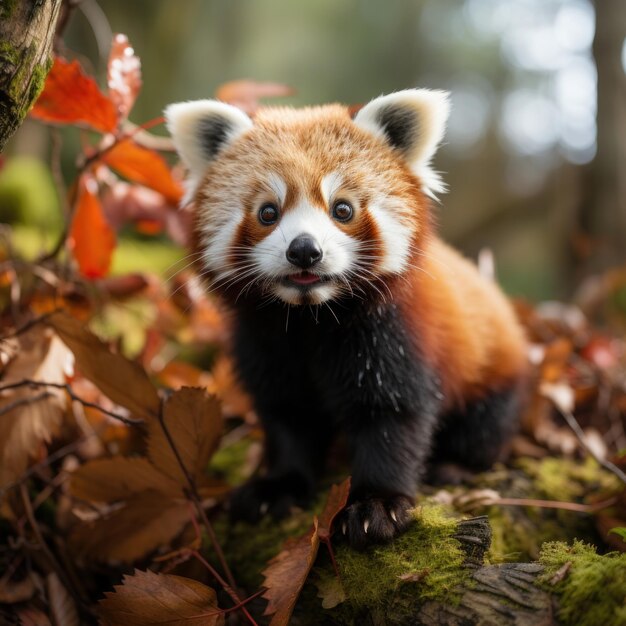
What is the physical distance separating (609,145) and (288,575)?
4.44 meters

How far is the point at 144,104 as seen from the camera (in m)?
5.90

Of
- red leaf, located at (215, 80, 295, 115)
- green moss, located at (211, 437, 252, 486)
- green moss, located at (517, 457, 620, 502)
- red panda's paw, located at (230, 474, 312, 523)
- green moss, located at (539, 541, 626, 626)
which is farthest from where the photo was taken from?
green moss, located at (211, 437, 252, 486)

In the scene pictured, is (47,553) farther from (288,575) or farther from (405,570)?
(405,570)

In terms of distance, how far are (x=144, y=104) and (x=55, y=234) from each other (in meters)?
2.52

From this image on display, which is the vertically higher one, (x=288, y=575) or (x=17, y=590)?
(x=288, y=575)

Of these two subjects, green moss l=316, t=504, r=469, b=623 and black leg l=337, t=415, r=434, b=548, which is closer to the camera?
green moss l=316, t=504, r=469, b=623

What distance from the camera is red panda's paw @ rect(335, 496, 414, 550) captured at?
145 cm

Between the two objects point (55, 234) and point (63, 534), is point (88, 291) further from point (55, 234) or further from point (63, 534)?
point (55, 234)

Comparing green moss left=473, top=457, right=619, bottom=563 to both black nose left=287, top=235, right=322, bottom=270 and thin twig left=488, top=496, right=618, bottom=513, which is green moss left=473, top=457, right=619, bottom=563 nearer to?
thin twig left=488, top=496, right=618, bottom=513

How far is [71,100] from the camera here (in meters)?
1.65

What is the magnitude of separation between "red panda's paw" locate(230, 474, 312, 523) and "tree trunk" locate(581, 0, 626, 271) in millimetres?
3681

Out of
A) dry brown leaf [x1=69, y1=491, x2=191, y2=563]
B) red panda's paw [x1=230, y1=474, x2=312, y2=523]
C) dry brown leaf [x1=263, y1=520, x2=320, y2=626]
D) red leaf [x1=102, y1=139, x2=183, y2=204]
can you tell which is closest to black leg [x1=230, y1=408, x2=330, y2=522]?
red panda's paw [x1=230, y1=474, x2=312, y2=523]

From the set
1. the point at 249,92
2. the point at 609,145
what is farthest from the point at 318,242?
the point at 609,145

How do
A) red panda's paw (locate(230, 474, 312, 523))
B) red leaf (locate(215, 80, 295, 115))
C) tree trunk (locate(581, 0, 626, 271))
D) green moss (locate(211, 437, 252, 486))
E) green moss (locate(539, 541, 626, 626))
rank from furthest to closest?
tree trunk (locate(581, 0, 626, 271))
green moss (locate(211, 437, 252, 486))
red leaf (locate(215, 80, 295, 115))
red panda's paw (locate(230, 474, 312, 523))
green moss (locate(539, 541, 626, 626))
